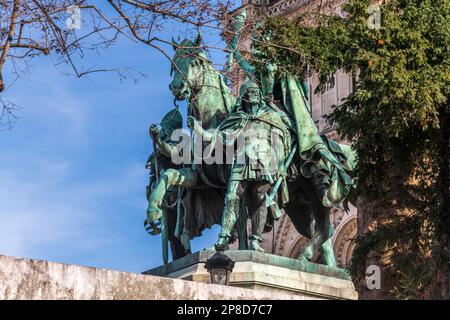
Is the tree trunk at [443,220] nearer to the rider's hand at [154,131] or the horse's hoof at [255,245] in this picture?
the horse's hoof at [255,245]

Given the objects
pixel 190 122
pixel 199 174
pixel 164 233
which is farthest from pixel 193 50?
pixel 164 233

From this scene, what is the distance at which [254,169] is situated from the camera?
13.0 m

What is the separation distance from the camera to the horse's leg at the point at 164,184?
1356 cm

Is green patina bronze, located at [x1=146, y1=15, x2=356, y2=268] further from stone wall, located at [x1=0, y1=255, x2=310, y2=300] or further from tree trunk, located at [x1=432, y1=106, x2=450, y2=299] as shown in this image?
stone wall, located at [x1=0, y1=255, x2=310, y2=300]

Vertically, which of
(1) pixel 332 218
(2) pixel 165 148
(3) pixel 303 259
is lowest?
(3) pixel 303 259

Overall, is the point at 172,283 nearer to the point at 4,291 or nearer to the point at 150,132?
the point at 4,291

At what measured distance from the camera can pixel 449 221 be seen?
1102cm

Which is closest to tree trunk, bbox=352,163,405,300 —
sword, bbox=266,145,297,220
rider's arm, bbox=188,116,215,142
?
sword, bbox=266,145,297,220

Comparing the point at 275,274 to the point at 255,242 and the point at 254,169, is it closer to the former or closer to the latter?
the point at 255,242

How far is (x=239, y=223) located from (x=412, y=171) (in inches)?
94.8

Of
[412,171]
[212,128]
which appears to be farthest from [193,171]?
[412,171]

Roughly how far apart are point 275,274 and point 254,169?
1317mm

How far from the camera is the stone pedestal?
12.3 m

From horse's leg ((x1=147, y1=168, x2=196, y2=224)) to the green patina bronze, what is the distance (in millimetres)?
12
